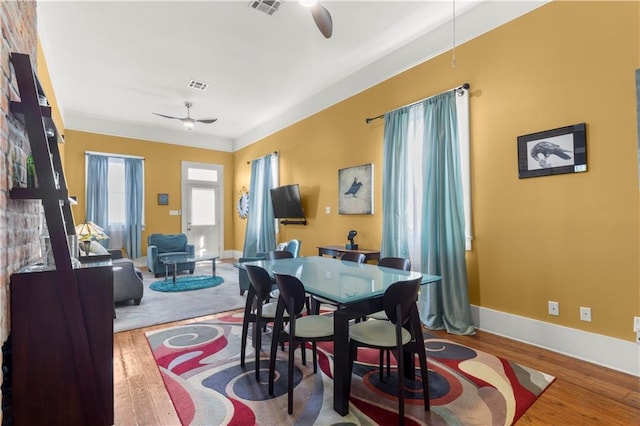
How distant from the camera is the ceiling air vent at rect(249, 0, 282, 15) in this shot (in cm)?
319

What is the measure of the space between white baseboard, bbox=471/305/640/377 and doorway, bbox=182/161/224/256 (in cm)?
667

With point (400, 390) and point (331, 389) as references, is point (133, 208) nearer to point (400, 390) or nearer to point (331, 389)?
point (331, 389)

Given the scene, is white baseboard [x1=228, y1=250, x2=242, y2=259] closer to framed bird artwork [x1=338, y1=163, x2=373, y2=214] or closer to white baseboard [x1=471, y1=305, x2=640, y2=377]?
framed bird artwork [x1=338, y1=163, x2=373, y2=214]

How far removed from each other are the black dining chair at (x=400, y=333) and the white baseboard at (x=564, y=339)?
1.53 m

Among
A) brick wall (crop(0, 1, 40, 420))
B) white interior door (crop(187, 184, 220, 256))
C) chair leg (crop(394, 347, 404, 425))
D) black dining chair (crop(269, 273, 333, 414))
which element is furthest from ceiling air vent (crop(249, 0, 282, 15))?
white interior door (crop(187, 184, 220, 256))

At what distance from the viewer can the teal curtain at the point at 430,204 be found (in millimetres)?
3314

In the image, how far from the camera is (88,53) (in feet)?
13.7

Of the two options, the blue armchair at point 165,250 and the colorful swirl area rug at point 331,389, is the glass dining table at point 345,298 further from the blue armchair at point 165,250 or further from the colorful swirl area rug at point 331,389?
the blue armchair at point 165,250

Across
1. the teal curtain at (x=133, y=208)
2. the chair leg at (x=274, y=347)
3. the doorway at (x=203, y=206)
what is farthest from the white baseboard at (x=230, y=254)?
the chair leg at (x=274, y=347)

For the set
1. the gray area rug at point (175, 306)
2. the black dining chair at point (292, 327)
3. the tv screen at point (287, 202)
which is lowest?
the gray area rug at point (175, 306)

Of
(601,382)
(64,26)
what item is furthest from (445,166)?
(64,26)

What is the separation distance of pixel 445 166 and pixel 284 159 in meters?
3.72

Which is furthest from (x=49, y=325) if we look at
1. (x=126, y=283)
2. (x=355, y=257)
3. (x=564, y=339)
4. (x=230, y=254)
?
(x=230, y=254)

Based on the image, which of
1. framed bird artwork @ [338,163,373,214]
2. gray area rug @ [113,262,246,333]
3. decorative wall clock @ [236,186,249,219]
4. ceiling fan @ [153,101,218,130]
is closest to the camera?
gray area rug @ [113,262,246,333]
